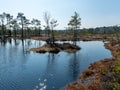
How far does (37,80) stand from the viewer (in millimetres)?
25594

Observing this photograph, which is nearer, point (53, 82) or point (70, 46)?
point (53, 82)

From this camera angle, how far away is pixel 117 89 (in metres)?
16.4

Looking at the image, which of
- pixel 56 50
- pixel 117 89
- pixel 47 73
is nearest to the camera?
pixel 117 89

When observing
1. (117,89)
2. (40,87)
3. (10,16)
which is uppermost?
(10,16)

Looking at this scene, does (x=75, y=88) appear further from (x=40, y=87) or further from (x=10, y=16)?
(x=10, y=16)

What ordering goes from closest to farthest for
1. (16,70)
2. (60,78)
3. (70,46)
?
(60,78) < (16,70) < (70,46)

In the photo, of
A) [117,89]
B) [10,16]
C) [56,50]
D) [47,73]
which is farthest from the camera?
[10,16]

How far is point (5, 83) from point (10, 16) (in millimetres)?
106674

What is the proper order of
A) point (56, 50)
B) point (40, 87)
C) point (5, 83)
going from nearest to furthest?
point (40, 87) < point (5, 83) < point (56, 50)

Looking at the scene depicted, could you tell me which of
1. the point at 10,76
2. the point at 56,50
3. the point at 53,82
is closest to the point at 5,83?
the point at 10,76

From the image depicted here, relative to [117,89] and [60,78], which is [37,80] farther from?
[117,89]

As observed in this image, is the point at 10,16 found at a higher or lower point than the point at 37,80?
higher

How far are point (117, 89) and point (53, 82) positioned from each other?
9871mm

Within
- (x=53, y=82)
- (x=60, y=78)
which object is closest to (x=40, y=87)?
(x=53, y=82)
